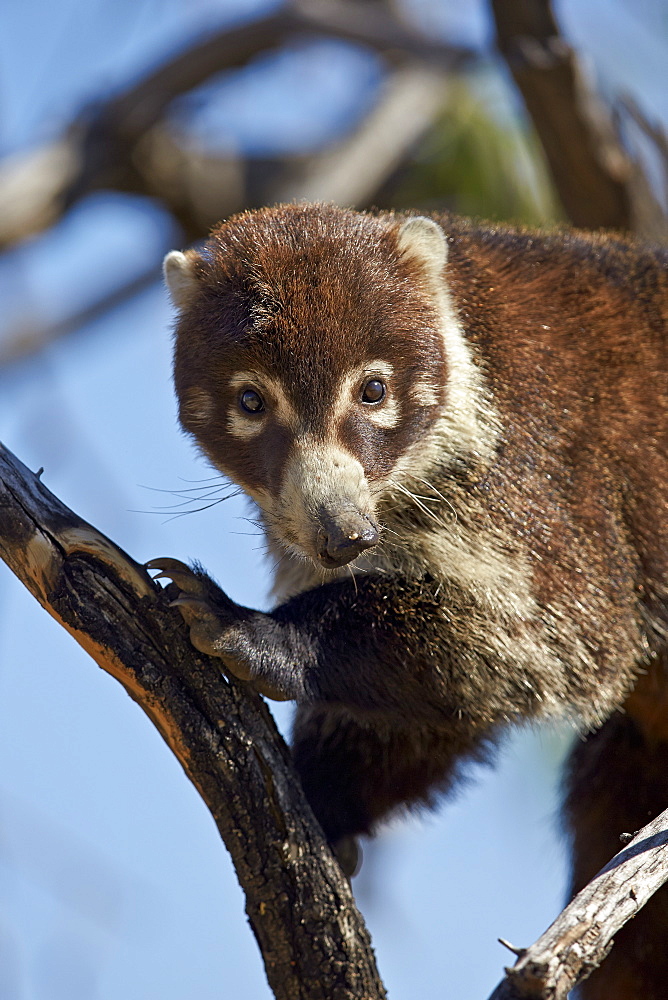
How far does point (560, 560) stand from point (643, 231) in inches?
142

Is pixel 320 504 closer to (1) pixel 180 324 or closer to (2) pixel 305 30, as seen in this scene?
(1) pixel 180 324

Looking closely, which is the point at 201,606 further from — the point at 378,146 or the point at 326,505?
the point at 378,146

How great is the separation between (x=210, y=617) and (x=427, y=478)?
1.19 m

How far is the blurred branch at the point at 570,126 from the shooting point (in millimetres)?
6898

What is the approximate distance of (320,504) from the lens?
3.82 meters

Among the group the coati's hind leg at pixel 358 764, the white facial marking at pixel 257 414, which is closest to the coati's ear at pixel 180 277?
the white facial marking at pixel 257 414

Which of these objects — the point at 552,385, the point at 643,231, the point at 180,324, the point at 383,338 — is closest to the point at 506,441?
the point at 552,385

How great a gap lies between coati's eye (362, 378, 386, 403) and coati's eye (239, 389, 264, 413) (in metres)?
0.39

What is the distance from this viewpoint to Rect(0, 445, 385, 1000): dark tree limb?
366 cm

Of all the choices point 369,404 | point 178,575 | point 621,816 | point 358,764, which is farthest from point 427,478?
point 621,816

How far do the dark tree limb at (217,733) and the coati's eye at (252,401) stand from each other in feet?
2.63

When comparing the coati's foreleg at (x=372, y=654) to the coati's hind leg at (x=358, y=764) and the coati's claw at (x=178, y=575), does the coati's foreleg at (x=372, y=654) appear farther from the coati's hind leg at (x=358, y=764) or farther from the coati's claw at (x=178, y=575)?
the coati's hind leg at (x=358, y=764)

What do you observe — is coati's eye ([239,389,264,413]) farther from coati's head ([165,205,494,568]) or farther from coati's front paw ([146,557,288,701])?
coati's front paw ([146,557,288,701])

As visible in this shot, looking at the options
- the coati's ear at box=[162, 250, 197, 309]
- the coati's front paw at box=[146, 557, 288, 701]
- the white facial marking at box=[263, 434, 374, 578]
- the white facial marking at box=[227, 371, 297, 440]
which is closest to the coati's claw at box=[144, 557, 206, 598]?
the coati's front paw at box=[146, 557, 288, 701]
